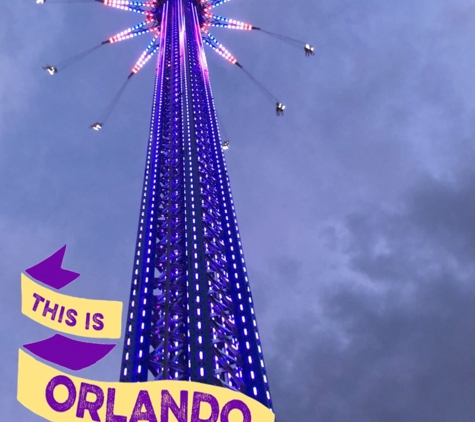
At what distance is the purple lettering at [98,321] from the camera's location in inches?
568

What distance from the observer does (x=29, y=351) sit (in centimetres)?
1338

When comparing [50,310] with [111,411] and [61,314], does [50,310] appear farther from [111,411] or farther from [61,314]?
[111,411]

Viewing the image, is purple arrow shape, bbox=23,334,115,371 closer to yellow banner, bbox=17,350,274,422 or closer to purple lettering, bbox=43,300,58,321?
purple lettering, bbox=43,300,58,321

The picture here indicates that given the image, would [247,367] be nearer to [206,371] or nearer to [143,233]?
[206,371]

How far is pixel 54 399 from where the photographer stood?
40.3 ft

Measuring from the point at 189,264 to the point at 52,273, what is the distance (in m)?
5.11

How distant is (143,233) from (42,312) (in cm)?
762

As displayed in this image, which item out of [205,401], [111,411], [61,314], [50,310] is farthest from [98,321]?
[205,401]

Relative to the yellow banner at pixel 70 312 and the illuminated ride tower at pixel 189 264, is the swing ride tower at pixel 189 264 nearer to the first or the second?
the illuminated ride tower at pixel 189 264

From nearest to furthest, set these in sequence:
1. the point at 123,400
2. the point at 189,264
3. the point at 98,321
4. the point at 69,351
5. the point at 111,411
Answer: the point at 111,411
the point at 123,400
the point at 69,351
the point at 98,321
the point at 189,264

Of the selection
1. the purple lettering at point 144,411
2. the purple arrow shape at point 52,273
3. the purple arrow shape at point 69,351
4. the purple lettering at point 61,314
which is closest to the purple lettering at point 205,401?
the purple lettering at point 144,411

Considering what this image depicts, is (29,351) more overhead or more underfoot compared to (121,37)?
more underfoot

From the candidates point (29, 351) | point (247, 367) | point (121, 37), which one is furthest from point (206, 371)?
point (121, 37)

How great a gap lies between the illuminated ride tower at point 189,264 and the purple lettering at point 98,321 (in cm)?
249
